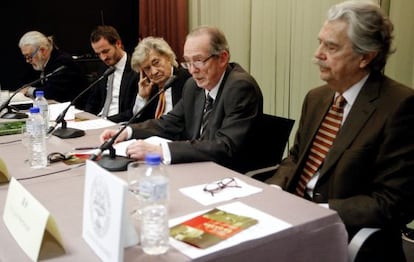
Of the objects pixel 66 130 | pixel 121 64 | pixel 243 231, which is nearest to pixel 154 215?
pixel 243 231

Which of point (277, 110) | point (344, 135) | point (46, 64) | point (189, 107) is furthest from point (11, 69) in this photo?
point (344, 135)

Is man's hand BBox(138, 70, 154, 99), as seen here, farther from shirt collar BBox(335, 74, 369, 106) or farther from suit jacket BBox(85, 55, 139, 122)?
shirt collar BBox(335, 74, 369, 106)

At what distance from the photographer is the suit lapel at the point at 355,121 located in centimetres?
172

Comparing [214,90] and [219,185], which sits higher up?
[214,90]

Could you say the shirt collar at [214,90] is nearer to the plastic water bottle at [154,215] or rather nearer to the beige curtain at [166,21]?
the plastic water bottle at [154,215]

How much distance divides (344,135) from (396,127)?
192mm

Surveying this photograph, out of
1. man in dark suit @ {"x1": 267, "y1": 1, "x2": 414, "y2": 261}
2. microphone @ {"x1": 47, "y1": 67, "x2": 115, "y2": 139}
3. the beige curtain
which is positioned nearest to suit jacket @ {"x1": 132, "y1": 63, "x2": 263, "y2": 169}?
microphone @ {"x1": 47, "y1": 67, "x2": 115, "y2": 139}

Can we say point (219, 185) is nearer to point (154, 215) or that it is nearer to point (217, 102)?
point (154, 215)

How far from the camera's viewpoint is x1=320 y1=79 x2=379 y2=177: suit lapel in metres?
1.72

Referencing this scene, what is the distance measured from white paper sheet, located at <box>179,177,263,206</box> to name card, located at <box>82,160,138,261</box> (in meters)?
0.37

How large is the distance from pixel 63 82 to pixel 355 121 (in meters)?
3.16

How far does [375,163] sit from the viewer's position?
5.51ft

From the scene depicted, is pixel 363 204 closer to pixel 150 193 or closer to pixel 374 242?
pixel 374 242

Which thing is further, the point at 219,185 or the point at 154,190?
the point at 219,185
